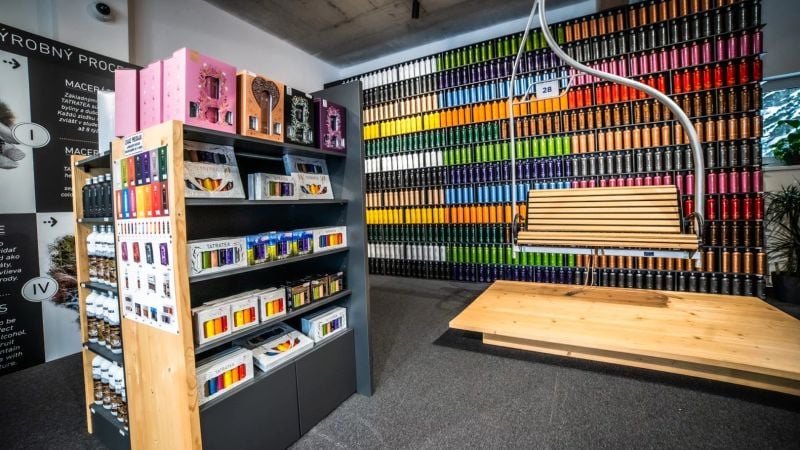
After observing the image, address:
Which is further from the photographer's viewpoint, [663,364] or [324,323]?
[663,364]

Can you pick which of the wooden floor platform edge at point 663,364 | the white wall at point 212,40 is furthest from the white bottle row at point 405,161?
the wooden floor platform edge at point 663,364

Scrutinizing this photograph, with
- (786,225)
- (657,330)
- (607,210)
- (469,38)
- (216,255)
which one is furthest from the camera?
(469,38)

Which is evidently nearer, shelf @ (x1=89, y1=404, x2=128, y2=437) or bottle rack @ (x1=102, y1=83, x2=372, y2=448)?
bottle rack @ (x1=102, y1=83, x2=372, y2=448)

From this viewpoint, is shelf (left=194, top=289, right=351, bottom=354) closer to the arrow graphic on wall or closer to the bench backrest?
the bench backrest

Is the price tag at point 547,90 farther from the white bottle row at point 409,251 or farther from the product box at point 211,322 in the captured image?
the white bottle row at point 409,251

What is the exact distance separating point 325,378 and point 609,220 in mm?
2368

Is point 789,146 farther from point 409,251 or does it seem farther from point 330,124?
point 330,124

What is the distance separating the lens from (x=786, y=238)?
373 centimetres

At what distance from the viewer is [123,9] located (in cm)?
323

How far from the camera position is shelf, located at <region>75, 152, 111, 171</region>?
5.43 ft

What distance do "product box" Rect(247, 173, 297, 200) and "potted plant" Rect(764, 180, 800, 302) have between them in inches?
188

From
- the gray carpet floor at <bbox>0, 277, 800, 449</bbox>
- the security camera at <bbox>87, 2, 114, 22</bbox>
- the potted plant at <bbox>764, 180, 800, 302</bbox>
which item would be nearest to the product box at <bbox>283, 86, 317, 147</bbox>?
the gray carpet floor at <bbox>0, 277, 800, 449</bbox>

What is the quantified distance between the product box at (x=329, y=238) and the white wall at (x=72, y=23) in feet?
9.56

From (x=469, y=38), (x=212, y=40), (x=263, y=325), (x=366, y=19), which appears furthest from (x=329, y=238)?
(x=469, y=38)
